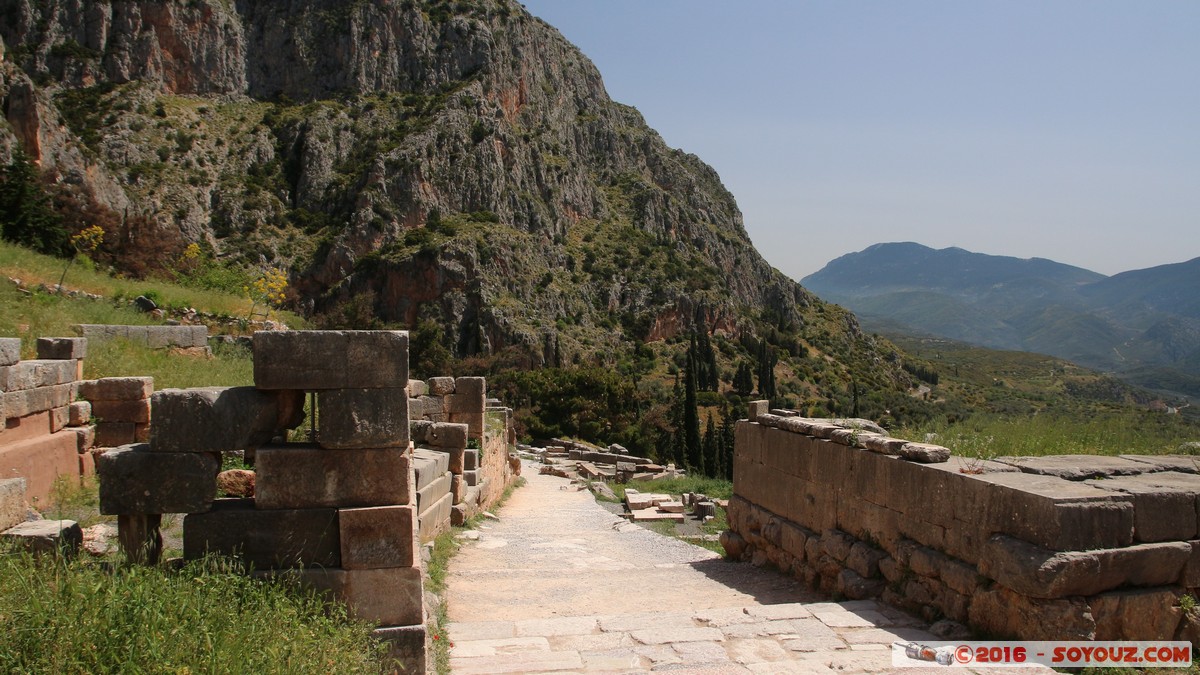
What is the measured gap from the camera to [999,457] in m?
7.37

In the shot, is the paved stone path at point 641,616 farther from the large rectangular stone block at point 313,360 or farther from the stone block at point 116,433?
the stone block at point 116,433

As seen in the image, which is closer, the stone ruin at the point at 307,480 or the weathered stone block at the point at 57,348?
the stone ruin at the point at 307,480

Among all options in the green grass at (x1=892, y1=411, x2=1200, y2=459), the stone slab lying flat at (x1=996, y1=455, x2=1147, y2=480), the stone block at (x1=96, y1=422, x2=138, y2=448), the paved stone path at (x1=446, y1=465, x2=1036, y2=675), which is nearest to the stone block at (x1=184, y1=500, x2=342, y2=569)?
the paved stone path at (x1=446, y1=465, x2=1036, y2=675)

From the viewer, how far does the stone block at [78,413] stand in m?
9.16

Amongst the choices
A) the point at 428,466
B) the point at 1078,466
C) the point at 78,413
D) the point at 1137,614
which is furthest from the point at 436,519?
the point at 1137,614

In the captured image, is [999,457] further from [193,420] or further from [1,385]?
[1,385]

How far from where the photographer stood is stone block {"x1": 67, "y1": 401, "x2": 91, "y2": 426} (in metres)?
9.16

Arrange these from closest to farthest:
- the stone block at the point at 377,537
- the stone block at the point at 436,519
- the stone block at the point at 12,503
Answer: the stone block at the point at 377,537 → the stone block at the point at 12,503 → the stone block at the point at 436,519

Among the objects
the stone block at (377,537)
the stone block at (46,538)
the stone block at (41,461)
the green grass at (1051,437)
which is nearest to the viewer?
the stone block at (46,538)

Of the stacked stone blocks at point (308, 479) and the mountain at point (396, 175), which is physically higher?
the mountain at point (396, 175)

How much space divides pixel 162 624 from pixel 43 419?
6186 mm

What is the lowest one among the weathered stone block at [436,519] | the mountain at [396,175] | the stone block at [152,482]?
the weathered stone block at [436,519]

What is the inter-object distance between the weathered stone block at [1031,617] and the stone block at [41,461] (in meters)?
8.24

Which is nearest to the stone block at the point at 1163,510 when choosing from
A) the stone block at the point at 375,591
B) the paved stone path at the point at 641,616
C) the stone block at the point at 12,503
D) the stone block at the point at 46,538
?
the paved stone path at the point at 641,616
